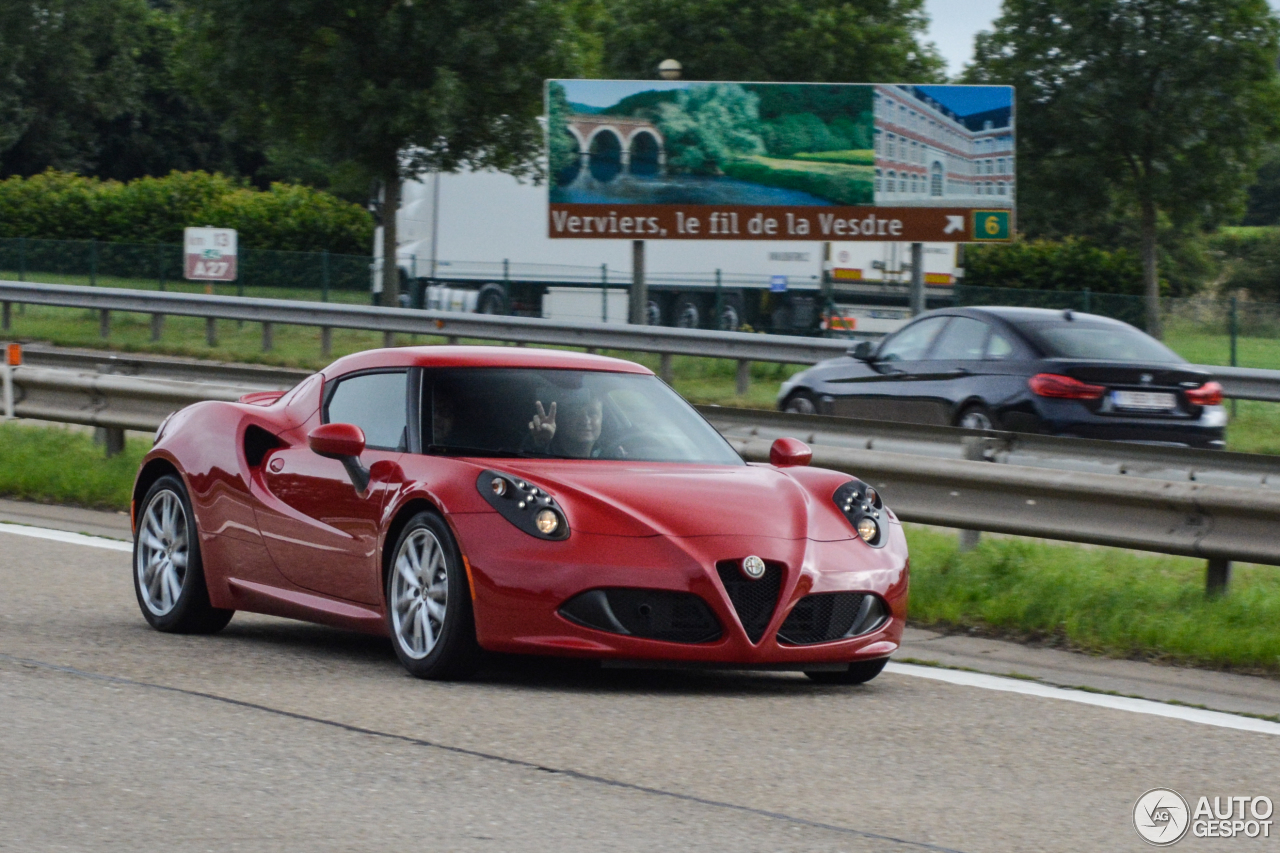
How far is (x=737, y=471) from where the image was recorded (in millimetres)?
7191

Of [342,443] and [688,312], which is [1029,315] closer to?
[342,443]

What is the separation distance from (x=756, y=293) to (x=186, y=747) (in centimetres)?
2918

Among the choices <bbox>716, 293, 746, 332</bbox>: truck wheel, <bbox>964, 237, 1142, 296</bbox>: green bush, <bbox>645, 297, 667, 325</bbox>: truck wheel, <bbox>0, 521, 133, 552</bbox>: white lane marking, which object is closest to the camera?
<bbox>0, 521, 133, 552</bbox>: white lane marking

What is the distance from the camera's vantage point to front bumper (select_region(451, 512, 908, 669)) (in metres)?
6.37

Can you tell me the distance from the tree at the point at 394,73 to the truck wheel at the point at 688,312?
3.61 metres

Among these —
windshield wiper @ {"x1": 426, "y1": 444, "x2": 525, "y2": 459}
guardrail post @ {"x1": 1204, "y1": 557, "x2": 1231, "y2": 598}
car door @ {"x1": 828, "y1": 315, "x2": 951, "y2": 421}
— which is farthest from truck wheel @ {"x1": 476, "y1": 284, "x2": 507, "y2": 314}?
windshield wiper @ {"x1": 426, "y1": 444, "x2": 525, "y2": 459}

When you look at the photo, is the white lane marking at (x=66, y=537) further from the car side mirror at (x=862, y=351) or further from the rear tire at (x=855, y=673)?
the car side mirror at (x=862, y=351)

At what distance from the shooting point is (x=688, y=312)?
33969mm

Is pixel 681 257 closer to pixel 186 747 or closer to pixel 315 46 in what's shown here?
pixel 315 46

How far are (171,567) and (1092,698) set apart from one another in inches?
145

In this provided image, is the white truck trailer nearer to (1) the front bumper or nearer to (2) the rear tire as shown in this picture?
(2) the rear tire

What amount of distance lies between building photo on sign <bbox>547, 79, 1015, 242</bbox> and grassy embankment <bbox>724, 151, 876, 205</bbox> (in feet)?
0.05

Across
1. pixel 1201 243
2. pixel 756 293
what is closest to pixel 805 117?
pixel 756 293

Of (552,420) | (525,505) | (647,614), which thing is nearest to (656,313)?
(552,420)
